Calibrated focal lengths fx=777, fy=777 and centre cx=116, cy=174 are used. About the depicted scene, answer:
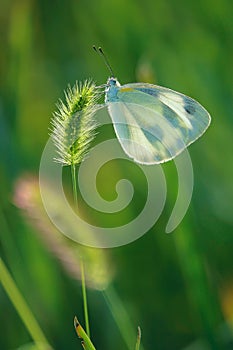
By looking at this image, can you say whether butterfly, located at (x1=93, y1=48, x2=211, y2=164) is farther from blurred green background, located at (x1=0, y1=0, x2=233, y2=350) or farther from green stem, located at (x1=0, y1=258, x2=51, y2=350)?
green stem, located at (x1=0, y1=258, x2=51, y2=350)

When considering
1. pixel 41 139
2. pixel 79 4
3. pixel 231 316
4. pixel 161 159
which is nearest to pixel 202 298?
pixel 231 316

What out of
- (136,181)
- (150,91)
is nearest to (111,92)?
(150,91)

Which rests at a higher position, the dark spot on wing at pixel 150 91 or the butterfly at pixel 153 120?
the dark spot on wing at pixel 150 91

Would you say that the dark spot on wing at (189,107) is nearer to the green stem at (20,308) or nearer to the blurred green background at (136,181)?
the blurred green background at (136,181)

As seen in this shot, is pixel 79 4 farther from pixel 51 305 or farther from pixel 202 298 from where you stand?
pixel 202 298

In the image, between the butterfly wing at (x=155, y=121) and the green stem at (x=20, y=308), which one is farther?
the butterfly wing at (x=155, y=121)

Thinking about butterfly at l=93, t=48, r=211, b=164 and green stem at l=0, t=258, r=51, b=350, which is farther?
butterfly at l=93, t=48, r=211, b=164

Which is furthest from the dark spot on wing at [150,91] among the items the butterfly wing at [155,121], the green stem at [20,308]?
the green stem at [20,308]

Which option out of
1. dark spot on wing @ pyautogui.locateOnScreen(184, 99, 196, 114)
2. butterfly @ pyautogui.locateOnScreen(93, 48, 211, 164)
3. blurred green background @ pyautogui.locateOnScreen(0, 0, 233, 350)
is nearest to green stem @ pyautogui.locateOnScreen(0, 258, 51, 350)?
blurred green background @ pyautogui.locateOnScreen(0, 0, 233, 350)
